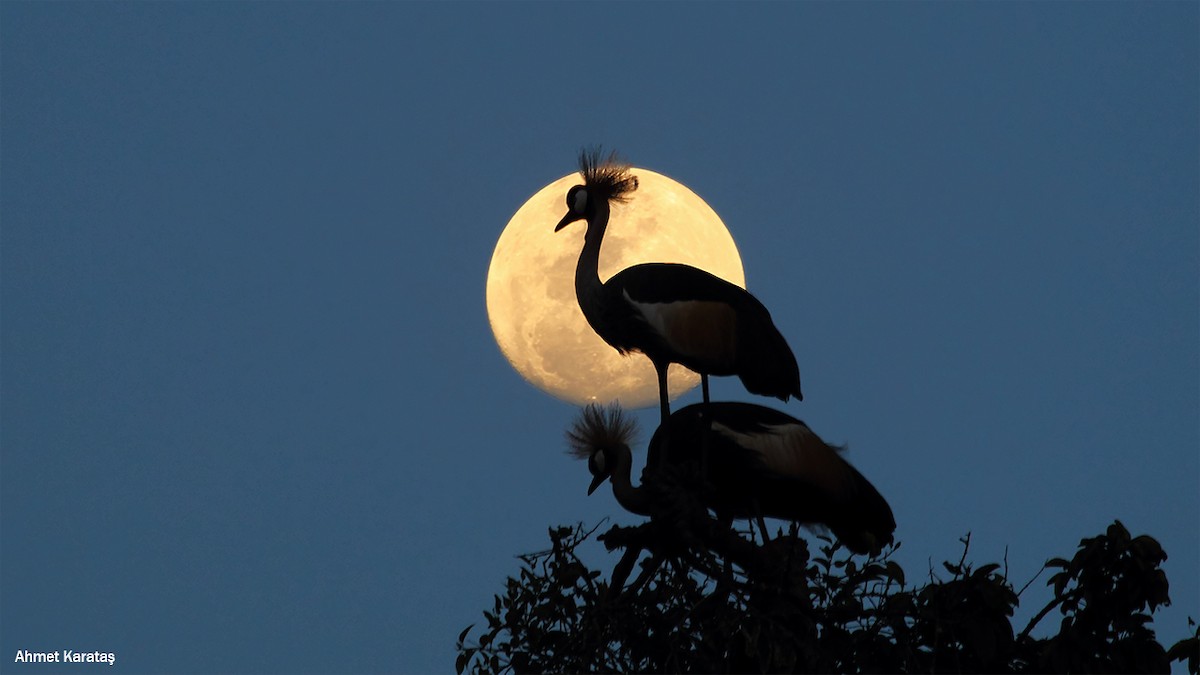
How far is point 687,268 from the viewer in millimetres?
13117

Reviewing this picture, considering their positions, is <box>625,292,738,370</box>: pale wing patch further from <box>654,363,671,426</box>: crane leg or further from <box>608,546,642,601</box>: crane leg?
<box>608,546,642,601</box>: crane leg

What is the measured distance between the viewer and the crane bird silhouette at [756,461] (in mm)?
12922

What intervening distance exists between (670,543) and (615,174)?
3.75 m

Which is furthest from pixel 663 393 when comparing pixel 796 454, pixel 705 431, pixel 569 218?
pixel 569 218

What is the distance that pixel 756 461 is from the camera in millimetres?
13008

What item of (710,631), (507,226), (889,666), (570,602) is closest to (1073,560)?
(889,666)

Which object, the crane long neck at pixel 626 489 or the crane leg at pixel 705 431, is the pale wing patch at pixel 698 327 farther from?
the crane long neck at pixel 626 489

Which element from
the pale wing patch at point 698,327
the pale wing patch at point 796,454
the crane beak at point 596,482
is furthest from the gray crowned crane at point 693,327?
the crane beak at point 596,482

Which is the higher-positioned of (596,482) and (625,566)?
(596,482)

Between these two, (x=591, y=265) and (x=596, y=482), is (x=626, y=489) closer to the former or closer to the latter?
(x=596, y=482)

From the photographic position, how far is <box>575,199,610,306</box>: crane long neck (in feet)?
43.8

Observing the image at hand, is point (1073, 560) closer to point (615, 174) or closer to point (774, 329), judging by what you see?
point (774, 329)

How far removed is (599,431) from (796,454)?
1.54 metres

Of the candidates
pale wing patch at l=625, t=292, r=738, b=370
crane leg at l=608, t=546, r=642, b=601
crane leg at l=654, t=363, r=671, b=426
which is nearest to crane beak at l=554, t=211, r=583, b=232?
pale wing patch at l=625, t=292, r=738, b=370
